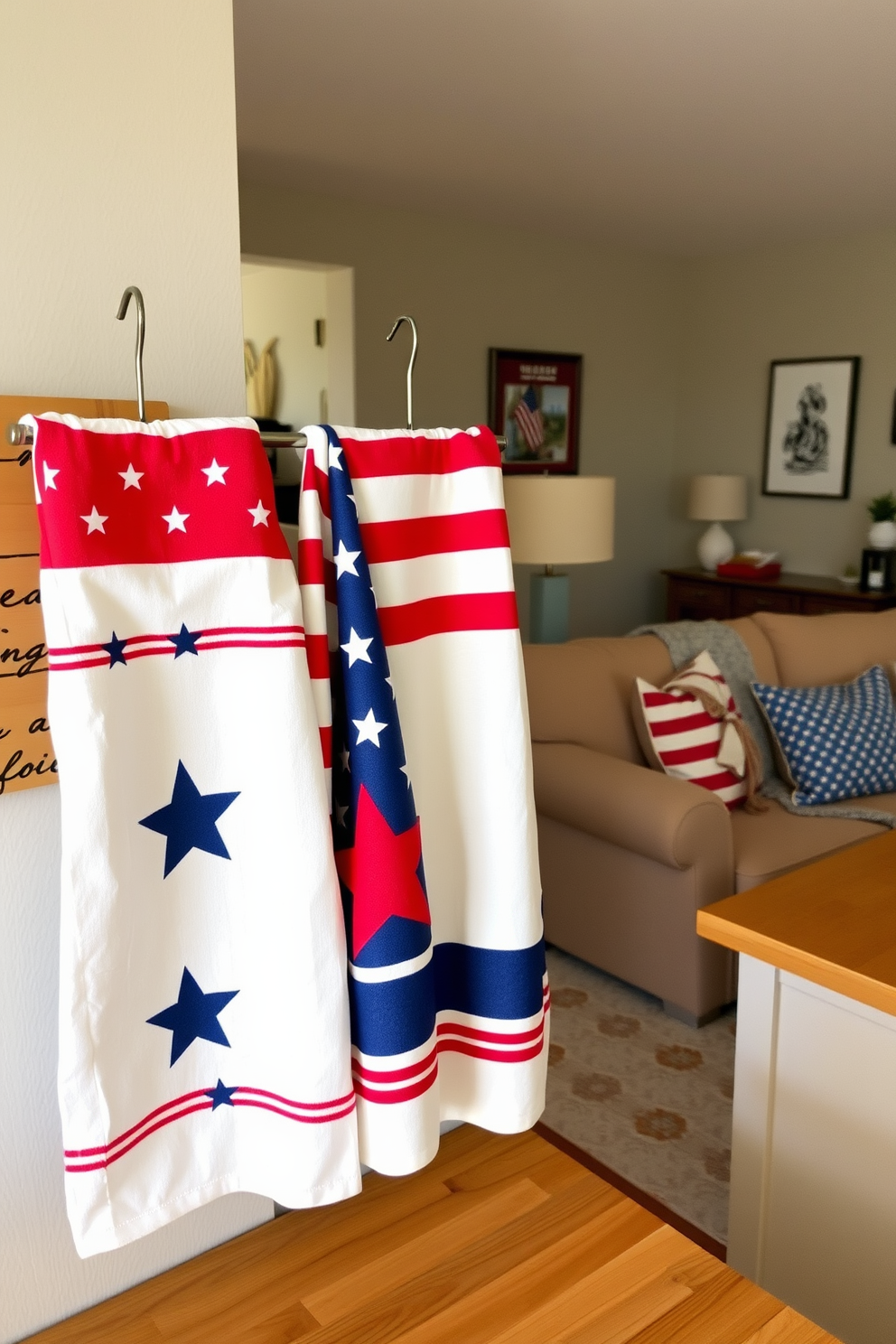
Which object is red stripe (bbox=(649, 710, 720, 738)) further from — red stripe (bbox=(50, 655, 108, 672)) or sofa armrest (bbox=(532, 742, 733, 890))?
red stripe (bbox=(50, 655, 108, 672))

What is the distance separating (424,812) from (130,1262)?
21.5 inches

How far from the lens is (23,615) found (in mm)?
847

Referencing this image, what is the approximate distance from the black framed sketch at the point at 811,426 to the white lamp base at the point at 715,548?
0.36 meters

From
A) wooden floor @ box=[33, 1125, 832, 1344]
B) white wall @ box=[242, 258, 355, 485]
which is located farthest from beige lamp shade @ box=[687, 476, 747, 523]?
wooden floor @ box=[33, 1125, 832, 1344]

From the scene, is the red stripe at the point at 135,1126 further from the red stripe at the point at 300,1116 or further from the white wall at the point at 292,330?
the white wall at the point at 292,330

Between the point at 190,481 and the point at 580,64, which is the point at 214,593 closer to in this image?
the point at 190,481

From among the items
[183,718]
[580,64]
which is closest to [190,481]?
[183,718]

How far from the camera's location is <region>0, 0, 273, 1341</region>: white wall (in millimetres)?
850

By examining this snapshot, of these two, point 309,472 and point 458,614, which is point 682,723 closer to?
point 458,614

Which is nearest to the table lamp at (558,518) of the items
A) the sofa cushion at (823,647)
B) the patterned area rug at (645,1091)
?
the sofa cushion at (823,647)

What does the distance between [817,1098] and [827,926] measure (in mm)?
252

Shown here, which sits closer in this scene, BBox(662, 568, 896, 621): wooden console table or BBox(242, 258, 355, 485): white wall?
BBox(242, 258, 355, 485): white wall

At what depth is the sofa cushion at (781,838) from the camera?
8.89 ft

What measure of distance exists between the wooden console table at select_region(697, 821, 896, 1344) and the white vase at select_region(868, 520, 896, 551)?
400 cm
